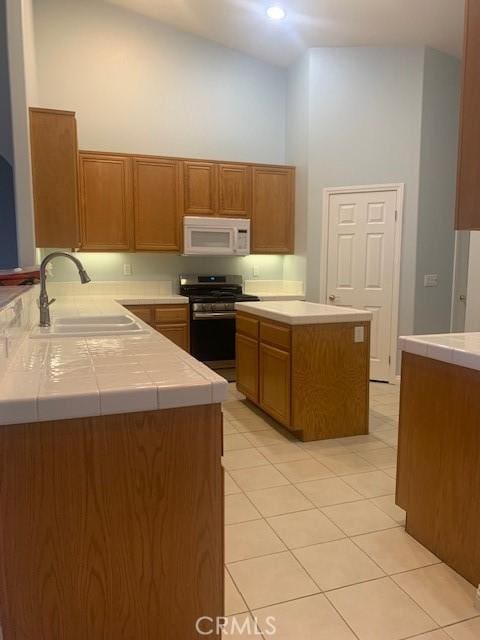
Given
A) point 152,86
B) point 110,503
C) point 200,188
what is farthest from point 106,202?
point 110,503

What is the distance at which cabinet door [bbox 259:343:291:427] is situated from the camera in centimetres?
324

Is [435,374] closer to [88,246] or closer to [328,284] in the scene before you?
[328,284]

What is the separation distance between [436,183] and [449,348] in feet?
10.6

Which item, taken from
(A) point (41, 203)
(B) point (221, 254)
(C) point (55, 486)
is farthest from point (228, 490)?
(B) point (221, 254)

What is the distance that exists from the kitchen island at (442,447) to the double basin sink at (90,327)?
123cm

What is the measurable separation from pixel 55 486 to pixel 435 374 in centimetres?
150

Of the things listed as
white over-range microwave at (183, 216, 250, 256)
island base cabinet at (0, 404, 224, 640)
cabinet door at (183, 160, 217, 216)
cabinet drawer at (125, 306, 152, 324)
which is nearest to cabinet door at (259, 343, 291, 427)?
cabinet drawer at (125, 306, 152, 324)

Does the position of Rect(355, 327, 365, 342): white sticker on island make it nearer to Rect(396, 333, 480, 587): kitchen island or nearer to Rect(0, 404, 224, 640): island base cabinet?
Rect(396, 333, 480, 587): kitchen island

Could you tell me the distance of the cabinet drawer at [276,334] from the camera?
321cm

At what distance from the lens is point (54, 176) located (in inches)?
137

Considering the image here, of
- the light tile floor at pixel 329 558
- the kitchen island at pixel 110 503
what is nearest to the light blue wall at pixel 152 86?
the light tile floor at pixel 329 558

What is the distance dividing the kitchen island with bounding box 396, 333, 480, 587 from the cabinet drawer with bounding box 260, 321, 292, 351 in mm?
1144

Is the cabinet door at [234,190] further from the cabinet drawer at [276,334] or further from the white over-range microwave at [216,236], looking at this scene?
the cabinet drawer at [276,334]

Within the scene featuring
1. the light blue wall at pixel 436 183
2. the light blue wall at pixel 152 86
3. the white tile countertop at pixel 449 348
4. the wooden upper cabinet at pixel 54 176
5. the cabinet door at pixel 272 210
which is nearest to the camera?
the white tile countertop at pixel 449 348
